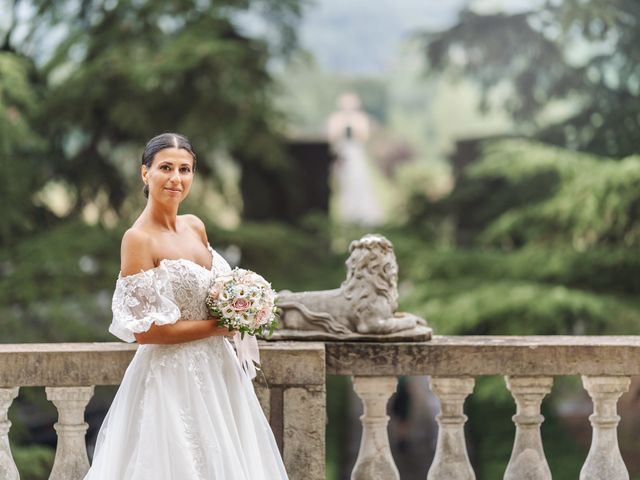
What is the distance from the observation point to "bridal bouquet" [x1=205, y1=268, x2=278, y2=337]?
11.6 ft

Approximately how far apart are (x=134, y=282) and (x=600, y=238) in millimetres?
9502

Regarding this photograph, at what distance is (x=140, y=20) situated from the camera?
44.0ft

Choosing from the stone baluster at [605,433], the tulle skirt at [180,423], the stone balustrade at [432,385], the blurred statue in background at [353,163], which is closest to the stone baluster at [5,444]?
the stone balustrade at [432,385]

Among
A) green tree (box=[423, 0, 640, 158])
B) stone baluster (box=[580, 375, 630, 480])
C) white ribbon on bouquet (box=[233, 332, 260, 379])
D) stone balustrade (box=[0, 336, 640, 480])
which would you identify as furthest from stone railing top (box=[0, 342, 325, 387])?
green tree (box=[423, 0, 640, 158])

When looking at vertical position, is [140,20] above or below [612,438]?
above

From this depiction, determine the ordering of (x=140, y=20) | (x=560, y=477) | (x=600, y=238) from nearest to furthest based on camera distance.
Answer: (x=560, y=477) → (x=600, y=238) → (x=140, y=20)

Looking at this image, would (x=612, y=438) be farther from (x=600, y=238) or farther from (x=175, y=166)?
(x=600, y=238)

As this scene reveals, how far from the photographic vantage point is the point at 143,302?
138 inches

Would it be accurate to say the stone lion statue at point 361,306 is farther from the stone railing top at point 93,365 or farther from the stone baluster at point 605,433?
the stone baluster at point 605,433

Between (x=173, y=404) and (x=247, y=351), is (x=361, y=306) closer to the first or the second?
(x=247, y=351)

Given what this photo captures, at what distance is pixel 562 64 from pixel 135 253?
12481mm

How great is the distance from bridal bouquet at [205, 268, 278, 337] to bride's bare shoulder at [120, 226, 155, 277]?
235mm

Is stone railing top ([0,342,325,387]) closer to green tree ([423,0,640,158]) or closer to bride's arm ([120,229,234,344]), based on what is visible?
bride's arm ([120,229,234,344])

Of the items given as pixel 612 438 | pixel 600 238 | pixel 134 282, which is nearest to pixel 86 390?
pixel 134 282
